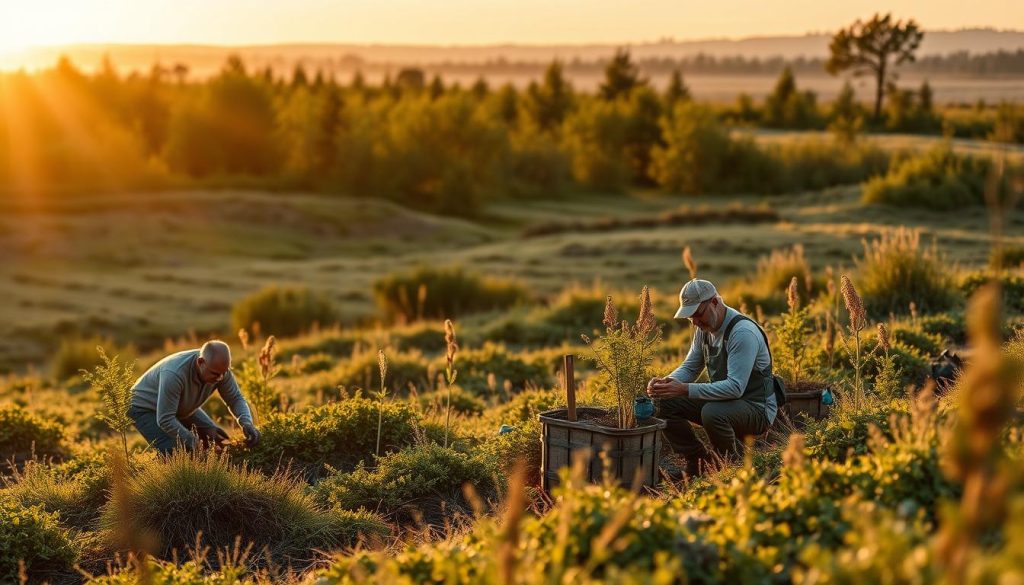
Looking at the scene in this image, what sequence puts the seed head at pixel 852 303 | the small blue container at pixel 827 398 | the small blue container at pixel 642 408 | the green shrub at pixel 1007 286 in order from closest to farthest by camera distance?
the small blue container at pixel 642 408, the seed head at pixel 852 303, the small blue container at pixel 827 398, the green shrub at pixel 1007 286

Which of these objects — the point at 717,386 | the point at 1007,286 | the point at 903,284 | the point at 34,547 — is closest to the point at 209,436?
the point at 34,547

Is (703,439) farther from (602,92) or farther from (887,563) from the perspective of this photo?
(602,92)

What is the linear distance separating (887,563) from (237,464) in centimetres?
683

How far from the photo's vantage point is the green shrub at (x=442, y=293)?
27.8 m

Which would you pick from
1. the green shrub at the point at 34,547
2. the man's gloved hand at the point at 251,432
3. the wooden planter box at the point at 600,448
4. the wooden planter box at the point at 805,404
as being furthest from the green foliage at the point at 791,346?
the green shrub at the point at 34,547

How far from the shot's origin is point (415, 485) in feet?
27.5

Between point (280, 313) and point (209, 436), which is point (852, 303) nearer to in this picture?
point (209, 436)

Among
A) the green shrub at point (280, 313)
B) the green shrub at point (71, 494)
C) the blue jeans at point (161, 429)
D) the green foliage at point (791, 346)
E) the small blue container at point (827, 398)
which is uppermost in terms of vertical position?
the green foliage at point (791, 346)

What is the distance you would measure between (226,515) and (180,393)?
194 cm

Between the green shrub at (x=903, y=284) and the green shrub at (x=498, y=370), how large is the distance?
465 centimetres

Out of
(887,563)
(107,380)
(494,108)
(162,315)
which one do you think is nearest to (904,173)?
(162,315)

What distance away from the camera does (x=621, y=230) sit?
46.0 metres

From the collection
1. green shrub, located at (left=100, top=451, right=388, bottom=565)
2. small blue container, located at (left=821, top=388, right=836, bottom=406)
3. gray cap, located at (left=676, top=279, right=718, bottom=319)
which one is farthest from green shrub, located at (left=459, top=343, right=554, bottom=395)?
green shrub, located at (left=100, top=451, right=388, bottom=565)

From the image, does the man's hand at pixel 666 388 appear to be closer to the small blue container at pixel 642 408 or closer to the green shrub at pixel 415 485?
the small blue container at pixel 642 408
